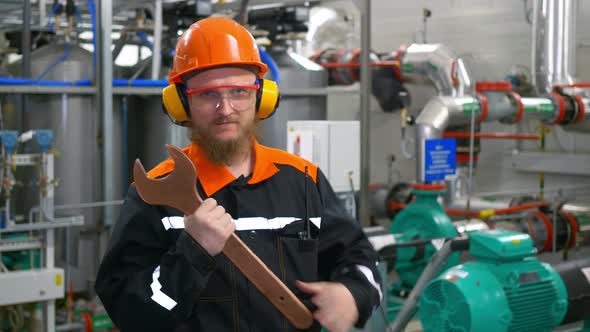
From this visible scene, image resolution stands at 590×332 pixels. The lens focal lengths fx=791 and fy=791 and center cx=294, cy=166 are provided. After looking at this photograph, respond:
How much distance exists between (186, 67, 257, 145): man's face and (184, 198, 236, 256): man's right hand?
201 mm

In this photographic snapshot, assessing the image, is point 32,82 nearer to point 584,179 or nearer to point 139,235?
point 139,235

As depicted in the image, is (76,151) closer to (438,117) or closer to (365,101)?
(365,101)

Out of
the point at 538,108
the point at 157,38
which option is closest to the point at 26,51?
the point at 157,38

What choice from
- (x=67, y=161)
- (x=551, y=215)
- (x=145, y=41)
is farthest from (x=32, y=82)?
(x=551, y=215)

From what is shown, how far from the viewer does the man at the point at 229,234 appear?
137 centimetres

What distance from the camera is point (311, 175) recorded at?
1.60m

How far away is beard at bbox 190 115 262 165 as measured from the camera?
1477 millimetres

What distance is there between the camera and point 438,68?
17.5 ft

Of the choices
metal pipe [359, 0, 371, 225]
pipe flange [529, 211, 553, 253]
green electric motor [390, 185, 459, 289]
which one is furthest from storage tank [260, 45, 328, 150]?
pipe flange [529, 211, 553, 253]

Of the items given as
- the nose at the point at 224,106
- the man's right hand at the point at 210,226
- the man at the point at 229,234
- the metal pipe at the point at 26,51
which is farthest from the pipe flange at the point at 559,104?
the man's right hand at the point at 210,226

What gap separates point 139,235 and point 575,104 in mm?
4483

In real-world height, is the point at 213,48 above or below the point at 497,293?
above

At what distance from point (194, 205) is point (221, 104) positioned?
8.5 inches

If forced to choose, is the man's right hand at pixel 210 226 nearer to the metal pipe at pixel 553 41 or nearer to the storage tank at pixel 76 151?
the storage tank at pixel 76 151
